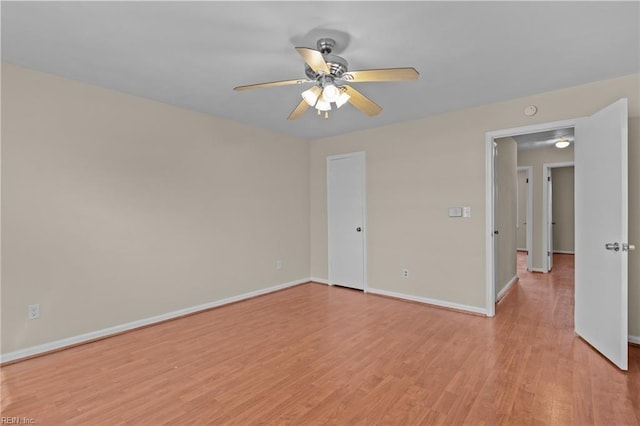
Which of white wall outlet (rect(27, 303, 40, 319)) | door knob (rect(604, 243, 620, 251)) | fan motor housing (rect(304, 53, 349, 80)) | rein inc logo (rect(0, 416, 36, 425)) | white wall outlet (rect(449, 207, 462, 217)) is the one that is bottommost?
rein inc logo (rect(0, 416, 36, 425))

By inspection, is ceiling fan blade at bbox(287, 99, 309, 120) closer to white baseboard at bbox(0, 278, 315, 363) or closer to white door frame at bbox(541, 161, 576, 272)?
white baseboard at bbox(0, 278, 315, 363)

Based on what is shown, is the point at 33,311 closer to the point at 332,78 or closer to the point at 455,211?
the point at 332,78

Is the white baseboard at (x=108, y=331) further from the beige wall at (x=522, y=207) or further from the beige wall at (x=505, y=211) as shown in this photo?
the beige wall at (x=522, y=207)

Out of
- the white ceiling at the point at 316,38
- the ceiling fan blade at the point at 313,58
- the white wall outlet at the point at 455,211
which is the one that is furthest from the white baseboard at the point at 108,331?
the ceiling fan blade at the point at 313,58

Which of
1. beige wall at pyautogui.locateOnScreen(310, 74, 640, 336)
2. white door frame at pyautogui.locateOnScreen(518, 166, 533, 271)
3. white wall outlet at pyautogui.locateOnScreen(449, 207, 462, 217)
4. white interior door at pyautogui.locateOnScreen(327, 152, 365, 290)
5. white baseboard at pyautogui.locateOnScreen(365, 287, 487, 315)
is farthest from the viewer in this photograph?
white door frame at pyautogui.locateOnScreen(518, 166, 533, 271)

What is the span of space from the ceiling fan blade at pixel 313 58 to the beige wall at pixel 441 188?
255 centimetres

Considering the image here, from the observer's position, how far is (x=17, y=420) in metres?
1.94

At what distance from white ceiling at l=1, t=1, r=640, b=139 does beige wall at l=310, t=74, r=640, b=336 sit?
260 millimetres

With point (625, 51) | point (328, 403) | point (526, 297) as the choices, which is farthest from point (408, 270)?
point (625, 51)

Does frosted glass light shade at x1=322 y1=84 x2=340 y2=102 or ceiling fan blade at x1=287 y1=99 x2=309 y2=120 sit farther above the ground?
ceiling fan blade at x1=287 y1=99 x2=309 y2=120

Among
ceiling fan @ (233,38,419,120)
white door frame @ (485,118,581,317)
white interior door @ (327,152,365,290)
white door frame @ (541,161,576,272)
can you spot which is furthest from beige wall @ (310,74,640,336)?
white door frame @ (541,161,576,272)

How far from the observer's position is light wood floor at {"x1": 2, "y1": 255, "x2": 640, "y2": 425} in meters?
1.98

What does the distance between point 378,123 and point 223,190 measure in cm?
233

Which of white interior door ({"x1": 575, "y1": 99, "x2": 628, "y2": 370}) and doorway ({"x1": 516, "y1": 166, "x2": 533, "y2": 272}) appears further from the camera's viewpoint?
doorway ({"x1": 516, "y1": 166, "x2": 533, "y2": 272})
